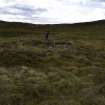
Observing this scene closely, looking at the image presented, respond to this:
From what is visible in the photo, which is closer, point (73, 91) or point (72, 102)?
point (72, 102)

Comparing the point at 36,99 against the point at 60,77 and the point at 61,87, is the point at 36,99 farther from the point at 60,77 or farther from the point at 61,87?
the point at 60,77

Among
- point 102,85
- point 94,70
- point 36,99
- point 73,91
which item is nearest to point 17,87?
point 36,99

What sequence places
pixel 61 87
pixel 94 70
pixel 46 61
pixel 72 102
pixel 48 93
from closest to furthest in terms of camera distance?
pixel 72 102
pixel 48 93
pixel 61 87
pixel 94 70
pixel 46 61

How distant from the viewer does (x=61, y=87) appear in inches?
716

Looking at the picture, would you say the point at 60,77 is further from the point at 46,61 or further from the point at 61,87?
the point at 46,61

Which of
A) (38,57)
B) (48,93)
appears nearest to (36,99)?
(48,93)

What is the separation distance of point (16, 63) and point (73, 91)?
1080 centimetres

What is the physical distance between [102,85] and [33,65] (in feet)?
30.2

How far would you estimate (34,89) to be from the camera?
17.3 meters

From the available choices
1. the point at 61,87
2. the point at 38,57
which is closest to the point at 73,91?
the point at 61,87

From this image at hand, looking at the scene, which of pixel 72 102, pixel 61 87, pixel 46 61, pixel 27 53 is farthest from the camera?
pixel 27 53

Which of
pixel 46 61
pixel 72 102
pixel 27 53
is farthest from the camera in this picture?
pixel 27 53

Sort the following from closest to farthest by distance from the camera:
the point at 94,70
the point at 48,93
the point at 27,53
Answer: the point at 48,93
the point at 94,70
the point at 27,53

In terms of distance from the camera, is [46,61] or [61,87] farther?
[46,61]
